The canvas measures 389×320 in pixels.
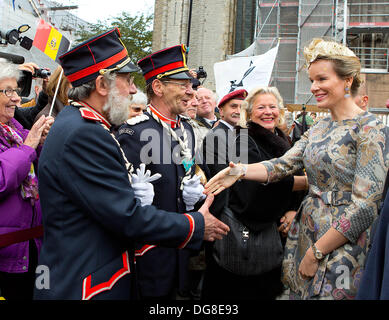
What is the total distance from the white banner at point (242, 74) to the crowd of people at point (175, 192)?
149cm

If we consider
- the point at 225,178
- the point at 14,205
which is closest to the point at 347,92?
the point at 225,178

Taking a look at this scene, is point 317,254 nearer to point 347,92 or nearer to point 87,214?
point 347,92

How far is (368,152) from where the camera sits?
2.09 meters

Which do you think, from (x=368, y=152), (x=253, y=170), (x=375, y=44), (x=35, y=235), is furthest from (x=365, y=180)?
(x=375, y=44)

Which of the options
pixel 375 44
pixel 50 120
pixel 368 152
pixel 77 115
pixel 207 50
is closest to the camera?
pixel 77 115

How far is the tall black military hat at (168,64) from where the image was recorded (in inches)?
120

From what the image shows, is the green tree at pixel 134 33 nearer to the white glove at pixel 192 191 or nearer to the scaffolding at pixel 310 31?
the scaffolding at pixel 310 31

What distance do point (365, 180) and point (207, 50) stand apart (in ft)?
54.5

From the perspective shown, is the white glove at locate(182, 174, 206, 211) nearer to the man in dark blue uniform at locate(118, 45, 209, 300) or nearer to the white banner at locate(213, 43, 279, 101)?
the man in dark blue uniform at locate(118, 45, 209, 300)

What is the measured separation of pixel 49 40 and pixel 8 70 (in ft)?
2.44

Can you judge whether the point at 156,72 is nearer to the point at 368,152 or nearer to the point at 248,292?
the point at 368,152

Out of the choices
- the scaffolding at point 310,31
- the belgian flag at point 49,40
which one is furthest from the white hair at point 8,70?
the scaffolding at point 310,31

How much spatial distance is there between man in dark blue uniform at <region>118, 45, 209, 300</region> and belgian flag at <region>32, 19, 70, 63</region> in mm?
918

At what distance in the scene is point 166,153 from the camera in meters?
2.81
